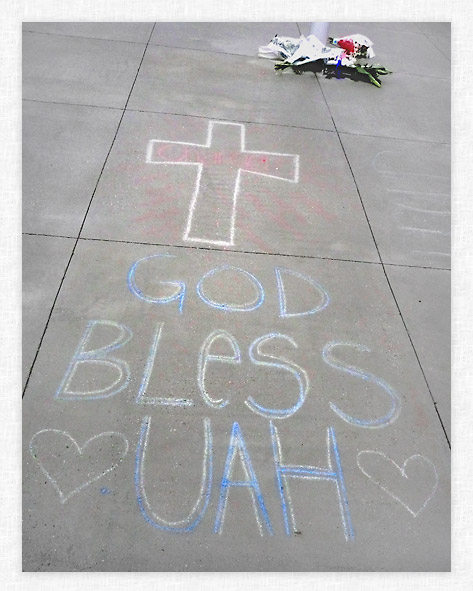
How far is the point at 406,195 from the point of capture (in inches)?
217

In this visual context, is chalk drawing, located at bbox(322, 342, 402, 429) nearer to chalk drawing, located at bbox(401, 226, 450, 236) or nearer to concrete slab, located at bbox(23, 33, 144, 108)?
chalk drawing, located at bbox(401, 226, 450, 236)

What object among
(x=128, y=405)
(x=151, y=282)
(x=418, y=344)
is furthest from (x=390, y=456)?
(x=151, y=282)

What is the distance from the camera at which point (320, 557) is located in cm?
276

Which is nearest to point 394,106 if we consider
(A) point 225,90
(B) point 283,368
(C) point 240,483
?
(A) point 225,90

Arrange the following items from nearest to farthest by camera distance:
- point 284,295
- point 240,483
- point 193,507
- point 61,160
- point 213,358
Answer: point 193,507, point 240,483, point 213,358, point 284,295, point 61,160

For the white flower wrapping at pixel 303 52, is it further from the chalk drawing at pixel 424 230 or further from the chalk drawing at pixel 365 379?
the chalk drawing at pixel 365 379

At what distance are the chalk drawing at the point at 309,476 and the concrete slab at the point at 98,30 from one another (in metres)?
7.00

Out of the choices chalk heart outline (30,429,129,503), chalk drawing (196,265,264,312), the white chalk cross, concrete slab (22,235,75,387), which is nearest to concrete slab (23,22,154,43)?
the white chalk cross

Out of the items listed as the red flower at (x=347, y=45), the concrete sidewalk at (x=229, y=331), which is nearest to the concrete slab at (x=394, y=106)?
the concrete sidewalk at (x=229, y=331)

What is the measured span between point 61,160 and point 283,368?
10.6ft

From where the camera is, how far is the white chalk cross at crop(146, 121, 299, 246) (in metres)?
4.71

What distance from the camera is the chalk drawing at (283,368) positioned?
3339 millimetres

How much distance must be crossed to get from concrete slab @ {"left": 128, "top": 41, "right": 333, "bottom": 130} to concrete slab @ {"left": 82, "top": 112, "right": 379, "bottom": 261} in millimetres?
338

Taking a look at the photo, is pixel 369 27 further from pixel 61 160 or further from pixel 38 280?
pixel 38 280
